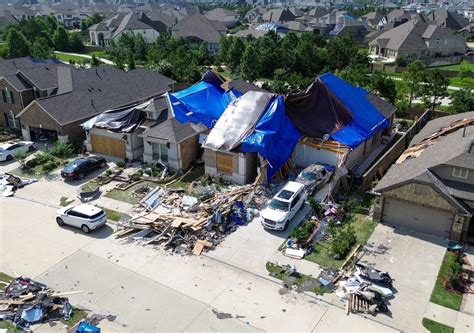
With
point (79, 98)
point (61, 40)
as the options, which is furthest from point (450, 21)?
point (79, 98)

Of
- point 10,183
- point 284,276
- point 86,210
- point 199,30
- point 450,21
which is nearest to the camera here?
point 284,276

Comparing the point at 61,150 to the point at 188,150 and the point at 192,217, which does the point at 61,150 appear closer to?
the point at 188,150

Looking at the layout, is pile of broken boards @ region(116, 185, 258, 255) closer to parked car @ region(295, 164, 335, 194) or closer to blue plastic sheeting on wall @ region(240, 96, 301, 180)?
blue plastic sheeting on wall @ region(240, 96, 301, 180)

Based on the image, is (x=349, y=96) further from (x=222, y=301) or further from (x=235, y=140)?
(x=222, y=301)

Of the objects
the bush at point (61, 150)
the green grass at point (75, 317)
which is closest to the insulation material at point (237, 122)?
the bush at point (61, 150)

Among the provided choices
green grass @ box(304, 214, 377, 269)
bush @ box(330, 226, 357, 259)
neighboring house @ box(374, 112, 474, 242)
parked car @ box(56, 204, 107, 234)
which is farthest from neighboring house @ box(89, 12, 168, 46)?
bush @ box(330, 226, 357, 259)

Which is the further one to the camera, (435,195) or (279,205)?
(279,205)
